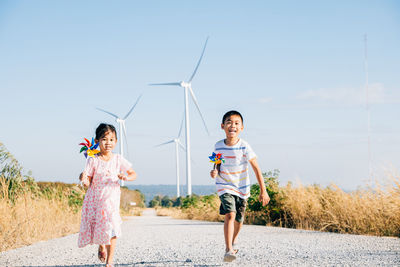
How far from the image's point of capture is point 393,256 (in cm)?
548

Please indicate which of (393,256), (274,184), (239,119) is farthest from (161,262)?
(274,184)

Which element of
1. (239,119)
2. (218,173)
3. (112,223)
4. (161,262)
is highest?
(239,119)

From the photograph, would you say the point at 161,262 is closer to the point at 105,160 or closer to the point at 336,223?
the point at 105,160

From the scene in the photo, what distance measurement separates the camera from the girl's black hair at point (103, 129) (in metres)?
4.86

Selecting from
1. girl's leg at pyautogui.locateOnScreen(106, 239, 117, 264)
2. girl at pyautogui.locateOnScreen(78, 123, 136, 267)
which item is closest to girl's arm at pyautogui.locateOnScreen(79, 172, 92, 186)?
girl at pyautogui.locateOnScreen(78, 123, 136, 267)

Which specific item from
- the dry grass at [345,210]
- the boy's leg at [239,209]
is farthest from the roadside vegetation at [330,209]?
the boy's leg at [239,209]

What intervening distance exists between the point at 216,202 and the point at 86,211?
11.3m

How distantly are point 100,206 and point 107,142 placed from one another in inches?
28.2

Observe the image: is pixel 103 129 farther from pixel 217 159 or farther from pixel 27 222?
pixel 27 222

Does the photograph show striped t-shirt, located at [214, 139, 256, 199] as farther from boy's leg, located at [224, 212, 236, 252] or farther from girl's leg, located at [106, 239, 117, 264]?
girl's leg, located at [106, 239, 117, 264]

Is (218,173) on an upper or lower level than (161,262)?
upper

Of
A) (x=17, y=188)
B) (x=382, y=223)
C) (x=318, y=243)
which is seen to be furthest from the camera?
(x=17, y=188)

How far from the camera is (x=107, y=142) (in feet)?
16.0

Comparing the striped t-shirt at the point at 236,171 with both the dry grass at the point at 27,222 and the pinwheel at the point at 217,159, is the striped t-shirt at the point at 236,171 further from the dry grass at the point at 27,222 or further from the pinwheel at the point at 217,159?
the dry grass at the point at 27,222
